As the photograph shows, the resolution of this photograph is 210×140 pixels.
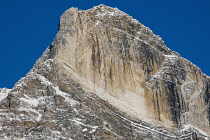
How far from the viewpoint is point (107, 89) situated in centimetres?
14312

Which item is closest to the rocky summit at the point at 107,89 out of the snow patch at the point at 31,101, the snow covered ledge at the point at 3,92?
the snow covered ledge at the point at 3,92

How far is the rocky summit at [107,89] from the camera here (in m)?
128

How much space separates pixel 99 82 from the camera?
469 feet

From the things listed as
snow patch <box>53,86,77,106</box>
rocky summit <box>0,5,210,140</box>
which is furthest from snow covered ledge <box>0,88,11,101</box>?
snow patch <box>53,86,77,106</box>

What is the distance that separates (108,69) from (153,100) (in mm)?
8758

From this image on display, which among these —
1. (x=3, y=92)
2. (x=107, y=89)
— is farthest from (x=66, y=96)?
(x=3, y=92)

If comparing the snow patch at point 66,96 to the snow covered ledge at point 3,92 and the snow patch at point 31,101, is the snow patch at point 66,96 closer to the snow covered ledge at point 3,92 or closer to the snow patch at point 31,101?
the snow patch at point 31,101

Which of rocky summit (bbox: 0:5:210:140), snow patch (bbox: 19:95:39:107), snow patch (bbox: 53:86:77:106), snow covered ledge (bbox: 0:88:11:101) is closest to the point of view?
rocky summit (bbox: 0:5:210:140)

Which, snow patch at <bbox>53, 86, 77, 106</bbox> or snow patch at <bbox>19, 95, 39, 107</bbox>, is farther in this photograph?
snow patch at <bbox>53, 86, 77, 106</bbox>

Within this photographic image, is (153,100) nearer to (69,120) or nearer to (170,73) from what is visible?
(170,73)

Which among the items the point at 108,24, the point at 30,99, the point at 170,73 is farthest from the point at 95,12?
the point at 30,99

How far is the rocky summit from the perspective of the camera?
128m

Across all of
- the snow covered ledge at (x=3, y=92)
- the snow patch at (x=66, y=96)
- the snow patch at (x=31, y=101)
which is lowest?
the snow patch at (x=31, y=101)

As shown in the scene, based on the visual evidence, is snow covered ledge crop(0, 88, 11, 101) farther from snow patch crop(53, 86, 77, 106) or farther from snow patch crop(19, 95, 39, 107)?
snow patch crop(53, 86, 77, 106)
